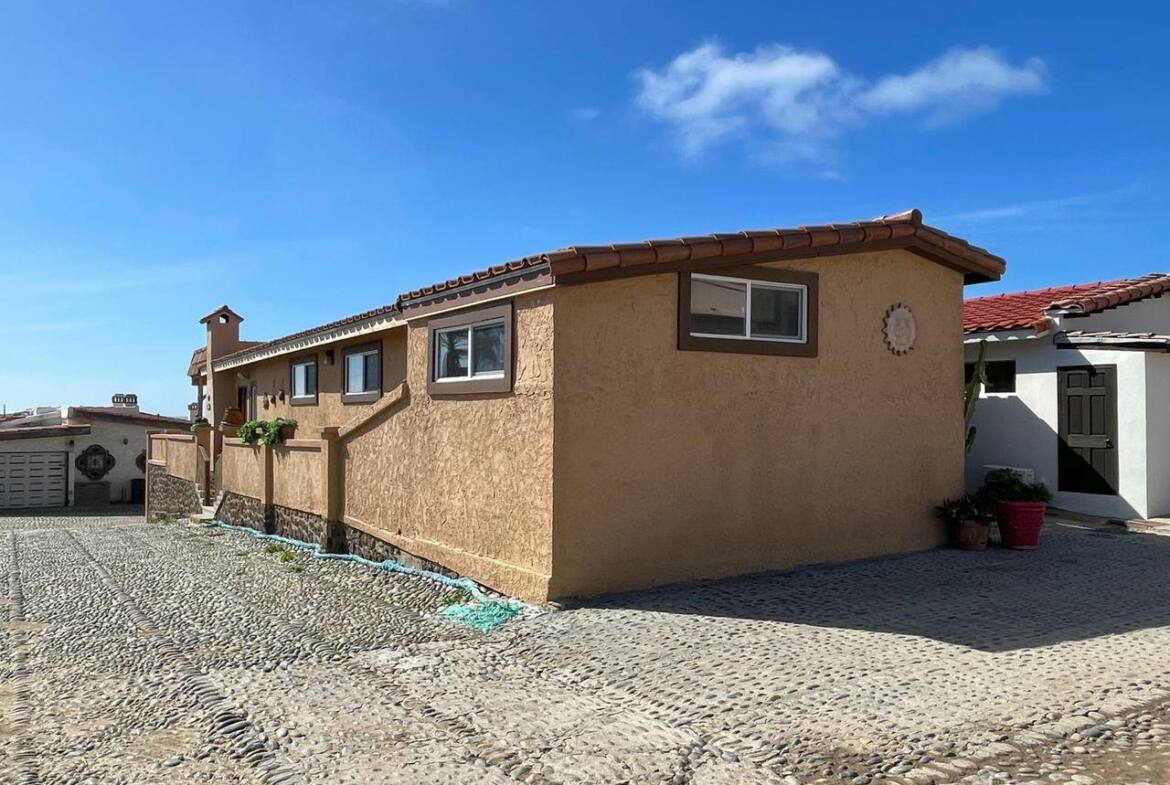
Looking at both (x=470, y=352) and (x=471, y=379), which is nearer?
(x=471, y=379)

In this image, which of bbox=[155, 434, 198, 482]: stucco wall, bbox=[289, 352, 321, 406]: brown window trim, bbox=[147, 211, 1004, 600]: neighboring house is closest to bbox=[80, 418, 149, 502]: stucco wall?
bbox=[155, 434, 198, 482]: stucco wall

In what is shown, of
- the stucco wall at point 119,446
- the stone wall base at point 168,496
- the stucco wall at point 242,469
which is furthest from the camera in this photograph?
the stucco wall at point 119,446

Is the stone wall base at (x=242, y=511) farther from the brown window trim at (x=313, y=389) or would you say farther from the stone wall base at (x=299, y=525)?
the brown window trim at (x=313, y=389)

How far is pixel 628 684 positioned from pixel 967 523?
603cm

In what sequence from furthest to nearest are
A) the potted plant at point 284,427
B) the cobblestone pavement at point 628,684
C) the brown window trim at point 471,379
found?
the potted plant at point 284,427 < the brown window trim at point 471,379 < the cobblestone pavement at point 628,684

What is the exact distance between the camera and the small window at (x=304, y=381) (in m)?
16.4

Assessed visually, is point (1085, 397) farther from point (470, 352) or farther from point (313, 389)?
point (313, 389)

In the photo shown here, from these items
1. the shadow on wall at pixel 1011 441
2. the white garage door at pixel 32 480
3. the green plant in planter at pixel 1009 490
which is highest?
the shadow on wall at pixel 1011 441

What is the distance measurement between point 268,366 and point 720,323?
14.0 meters

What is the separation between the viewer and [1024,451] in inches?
517

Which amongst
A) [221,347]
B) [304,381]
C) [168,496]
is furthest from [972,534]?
[168,496]

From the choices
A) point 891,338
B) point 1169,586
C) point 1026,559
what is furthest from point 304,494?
point 1169,586

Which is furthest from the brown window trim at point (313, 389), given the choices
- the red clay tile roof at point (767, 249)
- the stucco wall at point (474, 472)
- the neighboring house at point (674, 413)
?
the red clay tile roof at point (767, 249)

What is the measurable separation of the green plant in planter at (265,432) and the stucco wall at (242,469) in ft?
0.56
